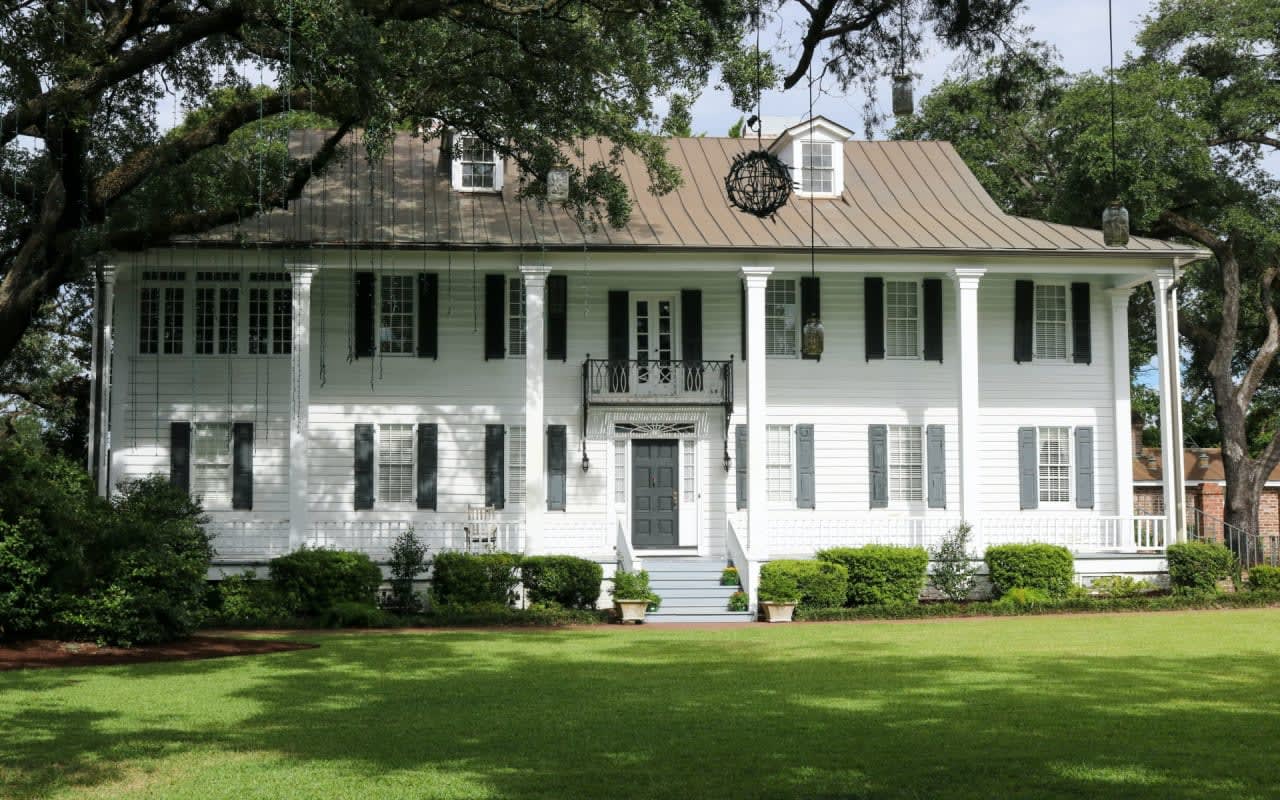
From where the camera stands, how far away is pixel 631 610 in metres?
21.4

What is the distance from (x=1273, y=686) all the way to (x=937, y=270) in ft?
44.0

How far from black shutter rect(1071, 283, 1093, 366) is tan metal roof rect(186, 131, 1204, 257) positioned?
114 centimetres

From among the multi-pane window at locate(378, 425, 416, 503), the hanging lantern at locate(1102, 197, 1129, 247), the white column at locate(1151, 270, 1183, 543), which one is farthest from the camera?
the multi-pane window at locate(378, 425, 416, 503)

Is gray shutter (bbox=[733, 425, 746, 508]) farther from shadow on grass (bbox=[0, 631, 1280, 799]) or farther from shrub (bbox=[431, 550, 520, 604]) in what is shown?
shadow on grass (bbox=[0, 631, 1280, 799])

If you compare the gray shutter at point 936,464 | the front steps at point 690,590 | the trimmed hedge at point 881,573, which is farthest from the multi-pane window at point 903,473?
the front steps at point 690,590

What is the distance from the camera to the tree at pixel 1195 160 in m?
31.4

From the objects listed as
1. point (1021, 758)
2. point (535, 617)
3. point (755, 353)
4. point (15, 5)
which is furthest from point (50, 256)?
point (1021, 758)

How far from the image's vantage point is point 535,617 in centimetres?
2097

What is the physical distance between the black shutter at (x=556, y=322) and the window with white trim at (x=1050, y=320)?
8.83 metres

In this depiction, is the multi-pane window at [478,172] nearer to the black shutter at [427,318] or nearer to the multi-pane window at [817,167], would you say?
the black shutter at [427,318]

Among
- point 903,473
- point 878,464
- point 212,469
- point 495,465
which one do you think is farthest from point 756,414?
point 212,469

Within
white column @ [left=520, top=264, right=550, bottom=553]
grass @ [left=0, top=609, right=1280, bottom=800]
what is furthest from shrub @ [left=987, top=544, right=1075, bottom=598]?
white column @ [left=520, top=264, right=550, bottom=553]

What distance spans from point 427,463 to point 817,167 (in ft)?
31.2

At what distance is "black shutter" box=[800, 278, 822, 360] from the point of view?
86.1 feet
